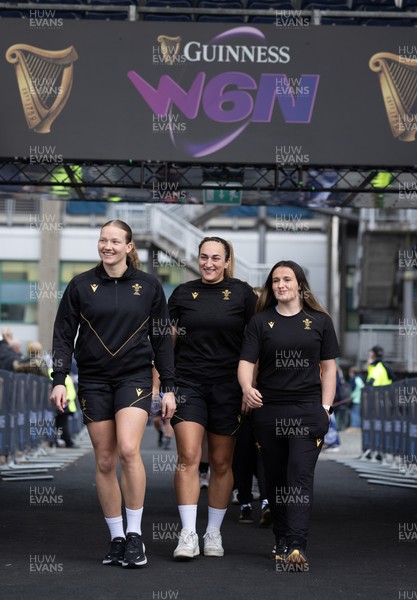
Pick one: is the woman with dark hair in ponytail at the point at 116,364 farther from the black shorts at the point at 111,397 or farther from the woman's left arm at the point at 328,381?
the woman's left arm at the point at 328,381

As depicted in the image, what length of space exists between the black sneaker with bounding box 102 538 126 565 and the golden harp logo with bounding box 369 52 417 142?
7.08m

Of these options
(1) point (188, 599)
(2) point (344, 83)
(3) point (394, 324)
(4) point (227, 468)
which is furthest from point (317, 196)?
(3) point (394, 324)

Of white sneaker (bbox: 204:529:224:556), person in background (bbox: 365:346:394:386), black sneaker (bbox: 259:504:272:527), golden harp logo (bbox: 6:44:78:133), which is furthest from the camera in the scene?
person in background (bbox: 365:346:394:386)

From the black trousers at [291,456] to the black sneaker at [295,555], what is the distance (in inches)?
1.2

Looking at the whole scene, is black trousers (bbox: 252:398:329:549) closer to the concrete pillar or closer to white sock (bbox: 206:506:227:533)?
white sock (bbox: 206:506:227:533)

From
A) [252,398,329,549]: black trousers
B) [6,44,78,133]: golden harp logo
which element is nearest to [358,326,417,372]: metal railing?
[6,44,78,133]: golden harp logo

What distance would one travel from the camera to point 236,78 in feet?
42.3

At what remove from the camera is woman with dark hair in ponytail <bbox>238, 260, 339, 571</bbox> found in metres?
7.33

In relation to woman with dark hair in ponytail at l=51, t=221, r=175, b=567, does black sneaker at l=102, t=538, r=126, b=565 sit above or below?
below

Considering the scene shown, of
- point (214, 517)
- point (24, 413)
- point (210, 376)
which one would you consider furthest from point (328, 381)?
A: point (24, 413)

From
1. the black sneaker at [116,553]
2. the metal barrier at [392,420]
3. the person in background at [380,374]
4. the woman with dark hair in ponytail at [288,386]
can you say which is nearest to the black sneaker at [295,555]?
the woman with dark hair in ponytail at [288,386]

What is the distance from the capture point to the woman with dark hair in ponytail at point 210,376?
7.58 m

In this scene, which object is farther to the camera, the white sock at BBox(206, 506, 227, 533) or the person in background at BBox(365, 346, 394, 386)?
the person in background at BBox(365, 346, 394, 386)

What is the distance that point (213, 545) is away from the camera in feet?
25.4
